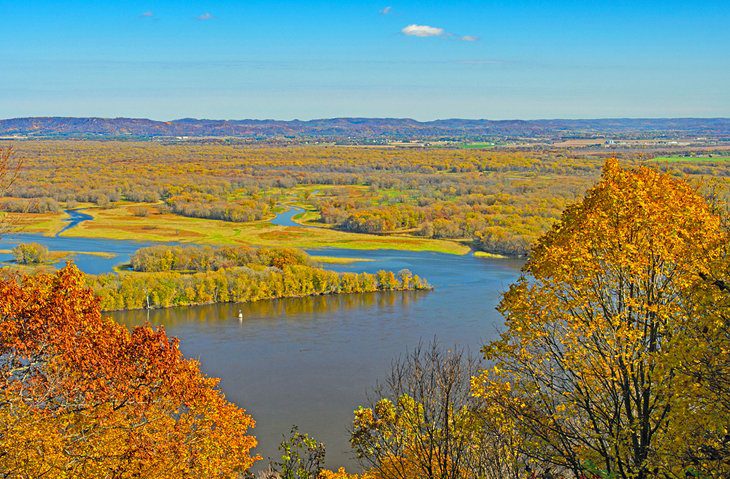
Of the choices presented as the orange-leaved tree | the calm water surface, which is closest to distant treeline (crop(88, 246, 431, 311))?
the calm water surface

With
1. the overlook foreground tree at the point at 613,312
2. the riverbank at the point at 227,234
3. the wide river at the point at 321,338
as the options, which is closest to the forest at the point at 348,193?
the riverbank at the point at 227,234

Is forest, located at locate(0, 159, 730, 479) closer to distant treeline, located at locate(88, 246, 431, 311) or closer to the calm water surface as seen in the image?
the calm water surface

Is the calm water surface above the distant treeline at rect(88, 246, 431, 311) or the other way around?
the other way around

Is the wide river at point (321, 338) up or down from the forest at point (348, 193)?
down

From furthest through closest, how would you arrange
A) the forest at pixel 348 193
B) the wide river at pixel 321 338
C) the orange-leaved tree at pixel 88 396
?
the forest at pixel 348 193, the wide river at pixel 321 338, the orange-leaved tree at pixel 88 396

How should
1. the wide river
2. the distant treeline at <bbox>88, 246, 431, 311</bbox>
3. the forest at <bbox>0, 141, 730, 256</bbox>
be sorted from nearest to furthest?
the wide river, the distant treeline at <bbox>88, 246, 431, 311</bbox>, the forest at <bbox>0, 141, 730, 256</bbox>

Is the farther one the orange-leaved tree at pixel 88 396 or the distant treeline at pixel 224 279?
the distant treeline at pixel 224 279

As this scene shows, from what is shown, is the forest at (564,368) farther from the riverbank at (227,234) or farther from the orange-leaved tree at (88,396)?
the riverbank at (227,234)
